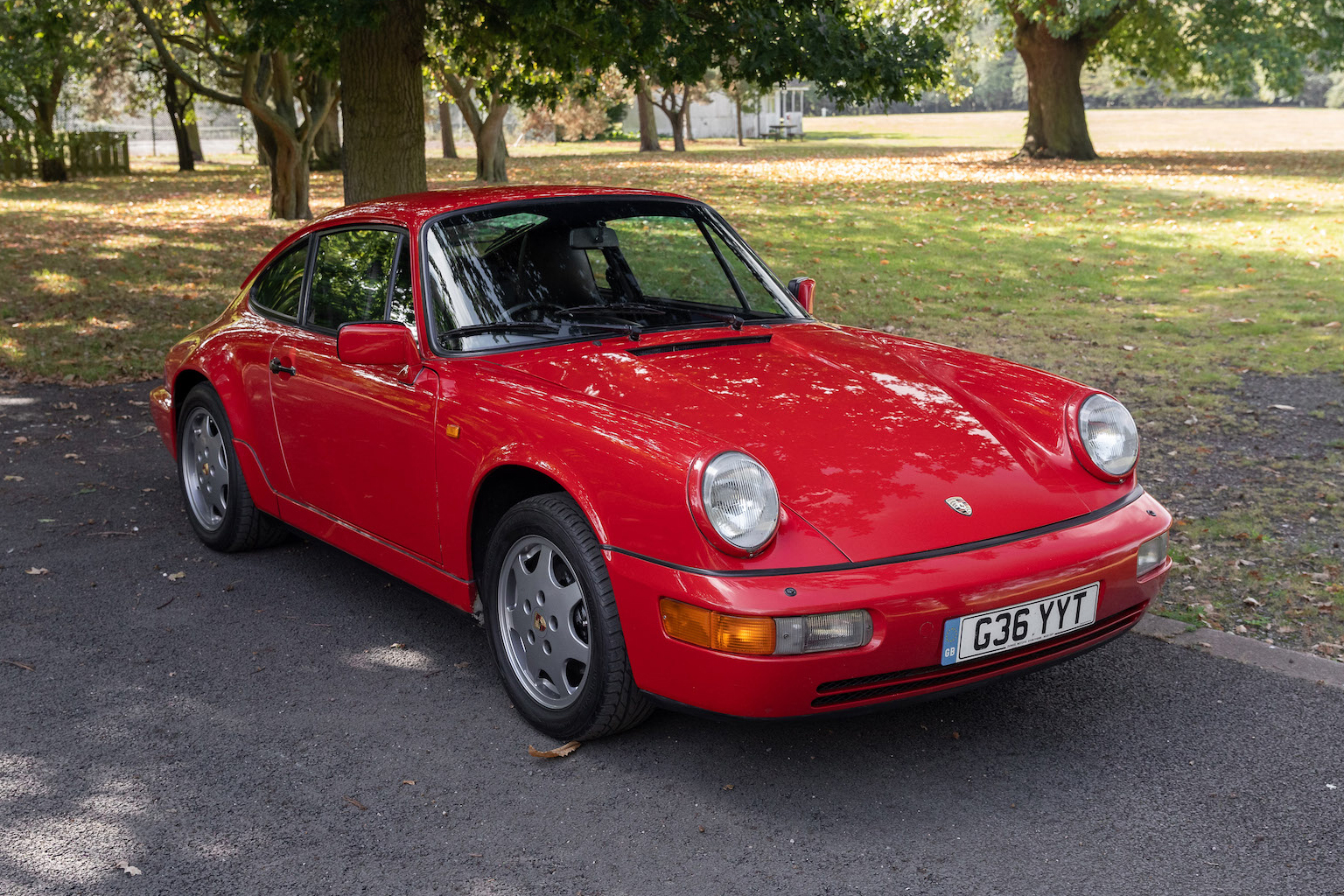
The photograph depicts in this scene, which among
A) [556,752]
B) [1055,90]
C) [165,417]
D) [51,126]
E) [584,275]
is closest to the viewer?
[556,752]

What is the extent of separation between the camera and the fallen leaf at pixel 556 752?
133 inches

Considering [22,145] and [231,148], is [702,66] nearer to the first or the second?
[22,145]

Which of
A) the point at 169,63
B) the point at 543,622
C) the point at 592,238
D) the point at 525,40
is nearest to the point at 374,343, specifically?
the point at 592,238

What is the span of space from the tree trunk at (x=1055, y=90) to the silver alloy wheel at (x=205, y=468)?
88.2 feet

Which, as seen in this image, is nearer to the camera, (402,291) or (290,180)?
(402,291)

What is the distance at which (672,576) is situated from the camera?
2.97 m

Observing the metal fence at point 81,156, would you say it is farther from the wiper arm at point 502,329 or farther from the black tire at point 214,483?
the wiper arm at point 502,329

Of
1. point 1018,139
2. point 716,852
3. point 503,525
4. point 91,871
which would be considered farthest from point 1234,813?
point 1018,139

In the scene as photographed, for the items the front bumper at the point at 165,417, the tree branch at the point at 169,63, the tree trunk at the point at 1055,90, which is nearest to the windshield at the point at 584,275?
the front bumper at the point at 165,417

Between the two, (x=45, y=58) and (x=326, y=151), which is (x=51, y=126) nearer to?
(x=326, y=151)

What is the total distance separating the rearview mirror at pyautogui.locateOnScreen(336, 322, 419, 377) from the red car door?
13cm

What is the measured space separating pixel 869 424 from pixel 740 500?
0.68 m

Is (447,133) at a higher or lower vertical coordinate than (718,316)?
higher

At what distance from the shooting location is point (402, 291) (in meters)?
4.10
